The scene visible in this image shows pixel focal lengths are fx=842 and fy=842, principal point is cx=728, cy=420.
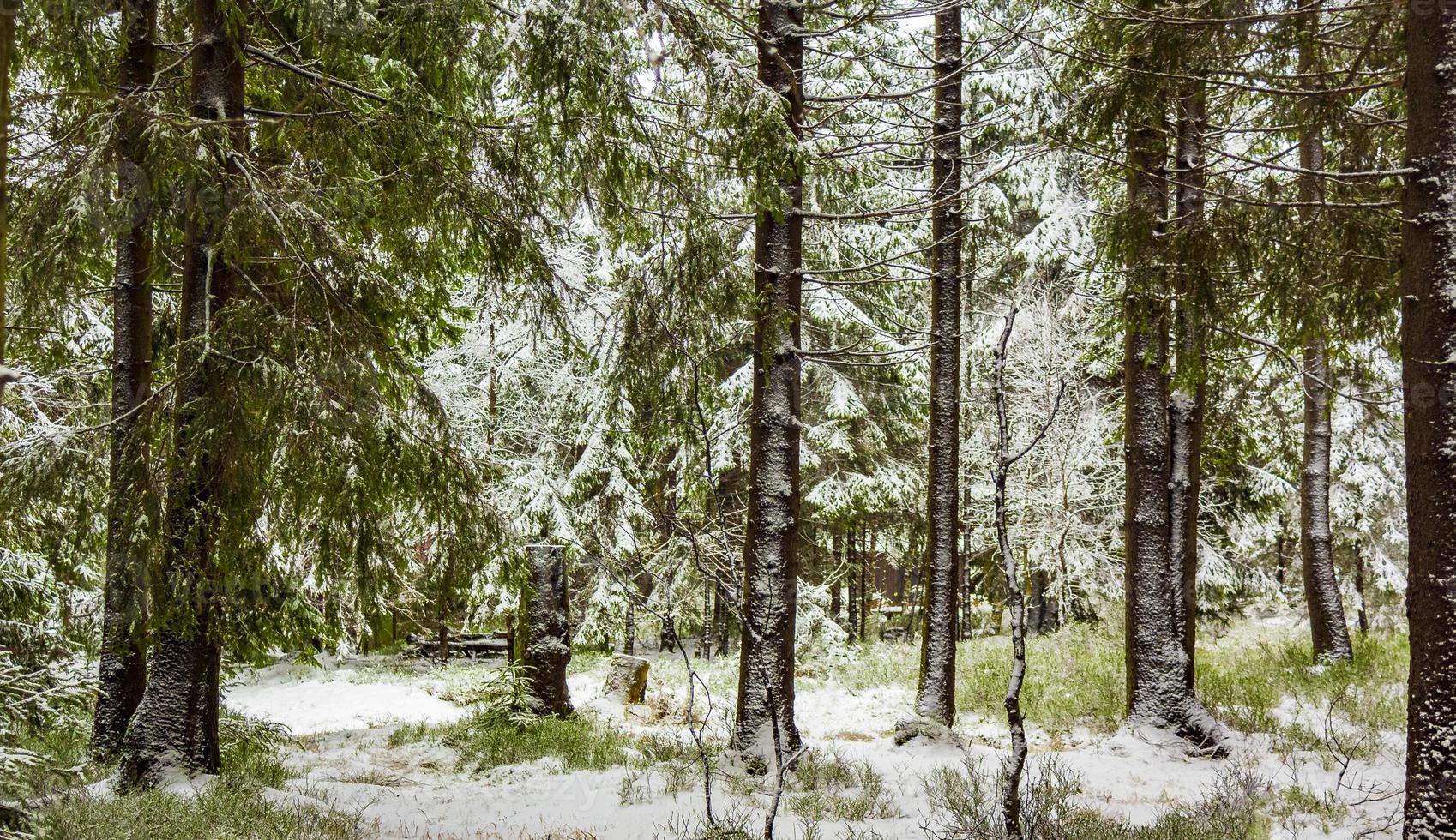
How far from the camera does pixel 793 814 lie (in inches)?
Answer: 244

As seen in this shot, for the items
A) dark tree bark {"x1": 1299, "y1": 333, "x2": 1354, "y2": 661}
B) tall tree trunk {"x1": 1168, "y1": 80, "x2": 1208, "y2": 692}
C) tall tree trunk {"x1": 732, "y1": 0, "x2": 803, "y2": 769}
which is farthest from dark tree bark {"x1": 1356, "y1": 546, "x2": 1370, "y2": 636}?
tall tree trunk {"x1": 732, "y1": 0, "x2": 803, "y2": 769}

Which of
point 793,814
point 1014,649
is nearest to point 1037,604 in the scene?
point 793,814

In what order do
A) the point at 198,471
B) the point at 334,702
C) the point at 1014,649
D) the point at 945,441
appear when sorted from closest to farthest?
the point at 1014,649, the point at 198,471, the point at 945,441, the point at 334,702

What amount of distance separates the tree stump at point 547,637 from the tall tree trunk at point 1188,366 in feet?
23.8

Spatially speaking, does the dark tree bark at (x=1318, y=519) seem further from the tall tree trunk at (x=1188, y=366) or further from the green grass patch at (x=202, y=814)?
the green grass patch at (x=202, y=814)

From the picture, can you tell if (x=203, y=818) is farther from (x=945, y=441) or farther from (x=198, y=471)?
Result: (x=945, y=441)

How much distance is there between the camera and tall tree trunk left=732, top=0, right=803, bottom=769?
7.41m

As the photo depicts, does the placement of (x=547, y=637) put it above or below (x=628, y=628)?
above

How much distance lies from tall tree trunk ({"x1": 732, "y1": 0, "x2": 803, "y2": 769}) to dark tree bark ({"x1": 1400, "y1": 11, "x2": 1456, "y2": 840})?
422cm

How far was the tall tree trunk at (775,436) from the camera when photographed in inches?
292

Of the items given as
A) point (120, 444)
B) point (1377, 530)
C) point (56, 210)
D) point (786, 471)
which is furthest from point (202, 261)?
point (1377, 530)

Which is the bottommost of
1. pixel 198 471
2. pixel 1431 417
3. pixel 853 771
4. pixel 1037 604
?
pixel 1037 604

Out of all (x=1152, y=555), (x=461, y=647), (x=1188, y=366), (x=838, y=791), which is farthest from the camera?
(x=461, y=647)

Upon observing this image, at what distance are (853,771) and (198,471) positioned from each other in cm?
561
